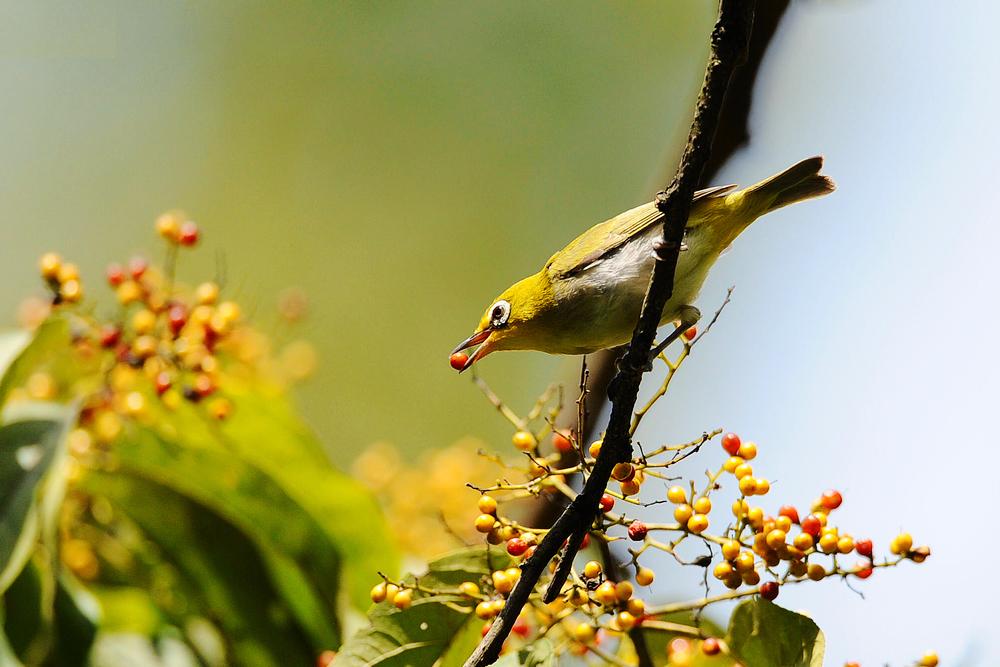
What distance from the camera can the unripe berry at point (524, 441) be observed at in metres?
2.05

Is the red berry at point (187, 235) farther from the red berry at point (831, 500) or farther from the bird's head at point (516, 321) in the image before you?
the red berry at point (831, 500)

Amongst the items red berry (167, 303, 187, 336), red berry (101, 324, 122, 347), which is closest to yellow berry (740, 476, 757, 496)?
red berry (167, 303, 187, 336)

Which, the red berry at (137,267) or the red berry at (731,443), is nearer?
the red berry at (731,443)

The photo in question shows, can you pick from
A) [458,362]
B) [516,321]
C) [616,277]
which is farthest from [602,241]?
[458,362]

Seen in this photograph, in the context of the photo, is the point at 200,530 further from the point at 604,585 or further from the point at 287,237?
the point at 287,237

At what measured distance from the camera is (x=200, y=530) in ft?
9.02

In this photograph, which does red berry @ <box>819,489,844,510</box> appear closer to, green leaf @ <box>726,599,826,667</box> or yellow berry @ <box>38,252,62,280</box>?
green leaf @ <box>726,599,826,667</box>

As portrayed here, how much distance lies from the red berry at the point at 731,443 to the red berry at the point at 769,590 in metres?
0.25

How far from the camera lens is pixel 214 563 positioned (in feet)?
9.02

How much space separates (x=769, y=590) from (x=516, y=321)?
1070mm

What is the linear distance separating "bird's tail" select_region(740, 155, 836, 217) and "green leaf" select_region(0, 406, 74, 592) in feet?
6.13

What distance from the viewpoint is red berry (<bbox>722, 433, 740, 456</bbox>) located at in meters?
1.95

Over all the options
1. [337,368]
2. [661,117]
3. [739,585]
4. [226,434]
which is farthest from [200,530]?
[661,117]

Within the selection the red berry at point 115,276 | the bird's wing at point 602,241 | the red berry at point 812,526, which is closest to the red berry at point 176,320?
the red berry at point 115,276
